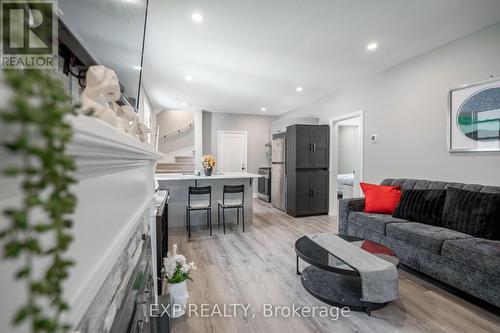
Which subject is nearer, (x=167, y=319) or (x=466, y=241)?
(x=167, y=319)

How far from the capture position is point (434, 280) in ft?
7.91

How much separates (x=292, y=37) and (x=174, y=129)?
6221mm

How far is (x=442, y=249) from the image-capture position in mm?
2191

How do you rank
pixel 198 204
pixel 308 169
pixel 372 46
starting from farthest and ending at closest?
1. pixel 308 169
2. pixel 198 204
3. pixel 372 46

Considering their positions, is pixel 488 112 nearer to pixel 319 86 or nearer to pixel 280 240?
pixel 319 86

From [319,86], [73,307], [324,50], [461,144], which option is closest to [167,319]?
[73,307]

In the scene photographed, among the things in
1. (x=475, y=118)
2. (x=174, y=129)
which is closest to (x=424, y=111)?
(x=475, y=118)

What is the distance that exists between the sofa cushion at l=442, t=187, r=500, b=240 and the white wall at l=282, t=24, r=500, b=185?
50 cm

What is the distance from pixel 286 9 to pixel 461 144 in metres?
2.62

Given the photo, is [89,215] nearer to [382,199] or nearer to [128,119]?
[128,119]

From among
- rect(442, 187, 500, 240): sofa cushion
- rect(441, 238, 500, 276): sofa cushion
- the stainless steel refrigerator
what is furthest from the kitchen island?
rect(441, 238, 500, 276): sofa cushion

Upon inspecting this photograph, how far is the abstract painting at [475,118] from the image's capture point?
2582mm

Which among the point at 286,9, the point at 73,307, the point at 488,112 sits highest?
the point at 286,9

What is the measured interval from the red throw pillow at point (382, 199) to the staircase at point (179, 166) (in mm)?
4913
